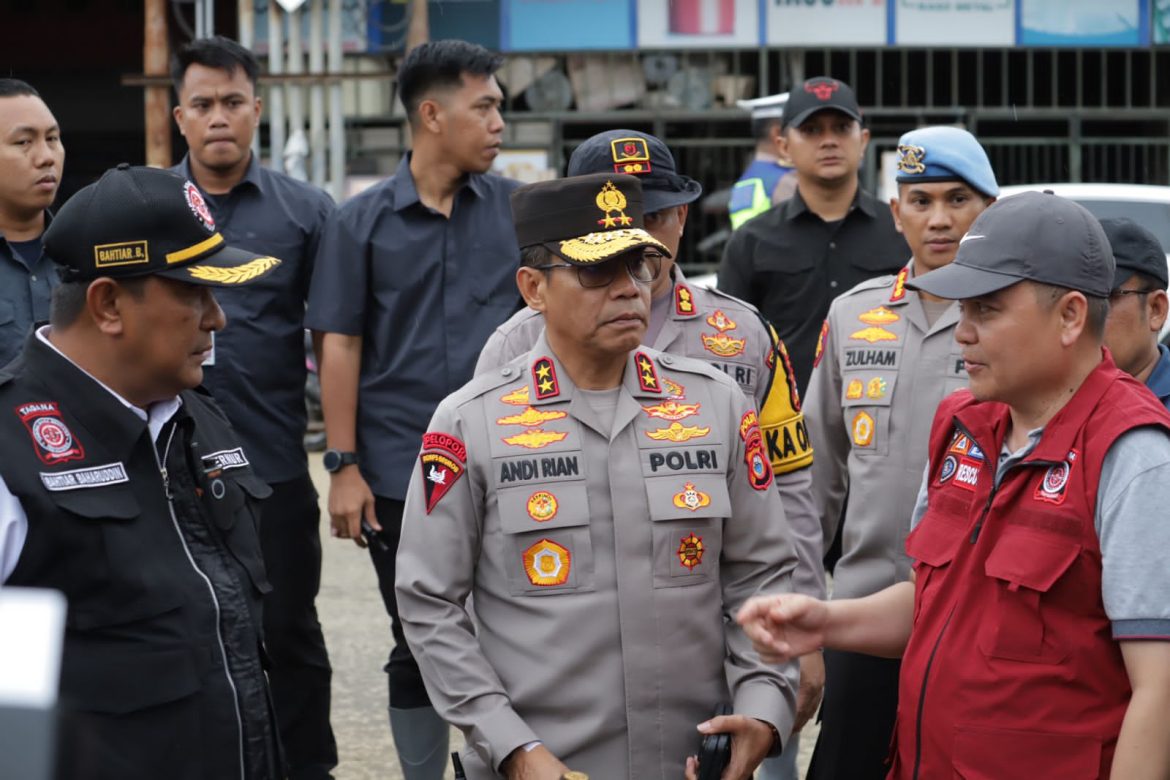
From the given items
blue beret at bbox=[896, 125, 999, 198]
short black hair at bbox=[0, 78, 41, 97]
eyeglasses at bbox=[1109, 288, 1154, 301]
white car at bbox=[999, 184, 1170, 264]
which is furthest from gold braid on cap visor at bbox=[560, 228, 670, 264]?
white car at bbox=[999, 184, 1170, 264]

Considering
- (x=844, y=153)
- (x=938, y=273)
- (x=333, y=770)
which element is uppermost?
(x=844, y=153)

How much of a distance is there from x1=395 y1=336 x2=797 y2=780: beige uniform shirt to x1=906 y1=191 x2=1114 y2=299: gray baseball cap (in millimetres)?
619

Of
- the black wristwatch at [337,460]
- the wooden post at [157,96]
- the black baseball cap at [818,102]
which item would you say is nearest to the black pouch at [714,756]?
the black wristwatch at [337,460]

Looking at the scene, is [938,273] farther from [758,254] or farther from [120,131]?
[120,131]

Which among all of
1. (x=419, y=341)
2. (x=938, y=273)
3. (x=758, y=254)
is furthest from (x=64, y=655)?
(x=758, y=254)

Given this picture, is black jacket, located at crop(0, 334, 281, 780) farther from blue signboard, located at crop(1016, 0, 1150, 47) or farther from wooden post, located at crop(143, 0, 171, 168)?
blue signboard, located at crop(1016, 0, 1150, 47)

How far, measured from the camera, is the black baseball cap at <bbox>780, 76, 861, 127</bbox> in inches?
215

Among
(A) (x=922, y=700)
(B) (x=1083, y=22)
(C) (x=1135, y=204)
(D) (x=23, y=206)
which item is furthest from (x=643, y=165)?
(B) (x=1083, y=22)

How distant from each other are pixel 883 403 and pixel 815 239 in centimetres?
156

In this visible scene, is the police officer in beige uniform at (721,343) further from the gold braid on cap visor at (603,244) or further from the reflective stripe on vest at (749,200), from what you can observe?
the reflective stripe on vest at (749,200)

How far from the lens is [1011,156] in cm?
1477

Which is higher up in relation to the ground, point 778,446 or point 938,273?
point 938,273

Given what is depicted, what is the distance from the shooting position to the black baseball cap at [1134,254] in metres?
3.53

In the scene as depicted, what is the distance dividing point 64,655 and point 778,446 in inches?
70.1
